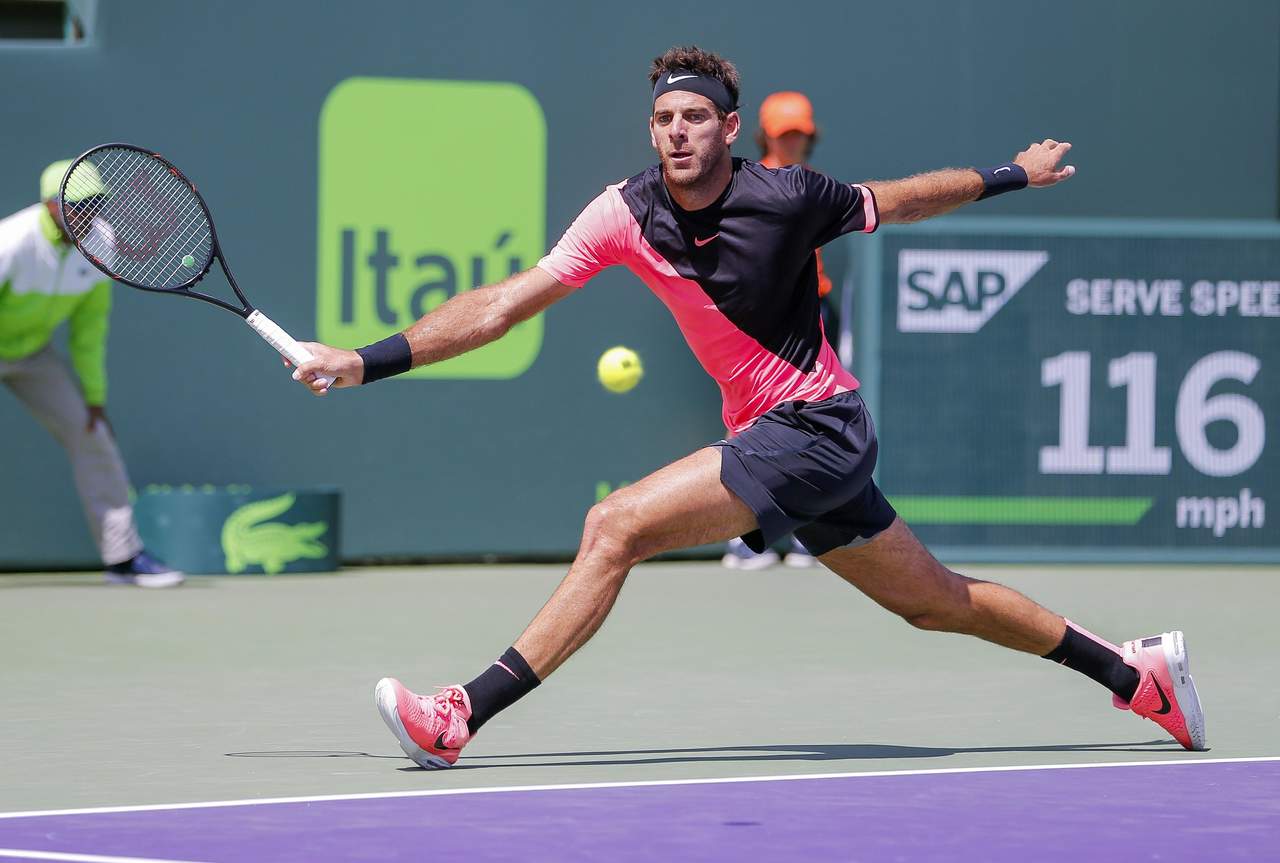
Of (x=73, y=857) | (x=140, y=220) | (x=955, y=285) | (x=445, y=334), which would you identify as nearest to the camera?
(x=73, y=857)

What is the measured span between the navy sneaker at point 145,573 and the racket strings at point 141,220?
3.13m

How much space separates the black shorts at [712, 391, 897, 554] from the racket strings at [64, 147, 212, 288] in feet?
5.23

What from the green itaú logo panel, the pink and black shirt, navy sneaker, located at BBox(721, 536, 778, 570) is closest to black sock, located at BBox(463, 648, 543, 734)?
the pink and black shirt

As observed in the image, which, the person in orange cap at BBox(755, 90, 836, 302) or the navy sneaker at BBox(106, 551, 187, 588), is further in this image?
the person in orange cap at BBox(755, 90, 836, 302)

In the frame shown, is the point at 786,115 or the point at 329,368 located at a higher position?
the point at 786,115

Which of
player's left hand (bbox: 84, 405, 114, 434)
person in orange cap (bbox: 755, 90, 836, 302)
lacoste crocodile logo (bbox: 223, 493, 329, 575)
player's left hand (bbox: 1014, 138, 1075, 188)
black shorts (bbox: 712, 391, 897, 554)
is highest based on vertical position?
person in orange cap (bbox: 755, 90, 836, 302)

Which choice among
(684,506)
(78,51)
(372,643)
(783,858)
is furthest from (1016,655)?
(78,51)

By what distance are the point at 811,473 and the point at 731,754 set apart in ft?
2.39

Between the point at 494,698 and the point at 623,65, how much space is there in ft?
20.1

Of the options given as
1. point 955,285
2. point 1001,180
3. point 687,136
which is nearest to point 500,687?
point 687,136

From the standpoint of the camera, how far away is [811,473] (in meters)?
5.11

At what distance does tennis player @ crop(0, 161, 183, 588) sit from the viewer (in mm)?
9102

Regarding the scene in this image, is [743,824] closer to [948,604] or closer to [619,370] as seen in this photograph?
[948,604]

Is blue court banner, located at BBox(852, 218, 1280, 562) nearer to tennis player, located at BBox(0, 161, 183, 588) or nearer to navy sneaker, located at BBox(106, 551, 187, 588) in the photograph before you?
navy sneaker, located at BBox(106, 551, 187, 588)
